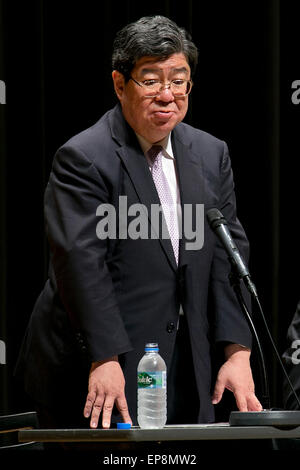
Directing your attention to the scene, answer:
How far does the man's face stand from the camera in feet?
6.75

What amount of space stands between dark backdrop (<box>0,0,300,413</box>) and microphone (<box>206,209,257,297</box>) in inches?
45.2

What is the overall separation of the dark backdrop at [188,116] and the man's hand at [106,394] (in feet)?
3.30

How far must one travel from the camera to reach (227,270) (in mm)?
2150

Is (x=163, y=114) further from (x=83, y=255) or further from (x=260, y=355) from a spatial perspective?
(x=260, y=355)

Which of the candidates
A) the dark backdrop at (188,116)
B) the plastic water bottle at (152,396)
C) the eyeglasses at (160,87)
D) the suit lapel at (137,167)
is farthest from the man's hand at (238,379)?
the dark backdrop at (188,116)

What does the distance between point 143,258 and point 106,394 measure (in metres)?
0.37

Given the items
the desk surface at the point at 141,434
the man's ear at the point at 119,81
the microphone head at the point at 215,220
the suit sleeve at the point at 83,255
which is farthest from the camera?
the man's ear at the point at 119,81

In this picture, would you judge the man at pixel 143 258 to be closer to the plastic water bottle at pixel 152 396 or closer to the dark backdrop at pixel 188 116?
the plastic water bottle at pixel 152 396

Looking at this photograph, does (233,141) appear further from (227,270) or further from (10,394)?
(10,394)

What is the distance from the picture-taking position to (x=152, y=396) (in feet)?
6.22

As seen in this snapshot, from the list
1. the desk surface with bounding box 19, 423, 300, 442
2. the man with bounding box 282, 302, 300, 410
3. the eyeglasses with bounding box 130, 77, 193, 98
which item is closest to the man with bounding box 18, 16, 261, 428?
the eyeglasses with bounding box 130, 77, 193, 98

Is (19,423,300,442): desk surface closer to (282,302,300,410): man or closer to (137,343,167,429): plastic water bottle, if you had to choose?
(137,343,167,429): plastic water bottle

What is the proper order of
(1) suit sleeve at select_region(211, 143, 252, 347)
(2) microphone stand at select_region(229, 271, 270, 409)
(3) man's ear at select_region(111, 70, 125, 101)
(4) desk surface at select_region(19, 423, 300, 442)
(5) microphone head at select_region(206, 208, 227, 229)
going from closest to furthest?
(4) desk surface at select_region(19, 423, 300, 442) < (2) microphone stand at select_region(229, 271, 270, 409) < (5) microphone head at select_region(206, 208, 227, 229) < (1) suit sleeve at select_region(211, 143, 252, 347) < (3) man's ear at select_region(111, 70, 125, 101)

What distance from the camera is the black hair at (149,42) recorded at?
2049 mm
